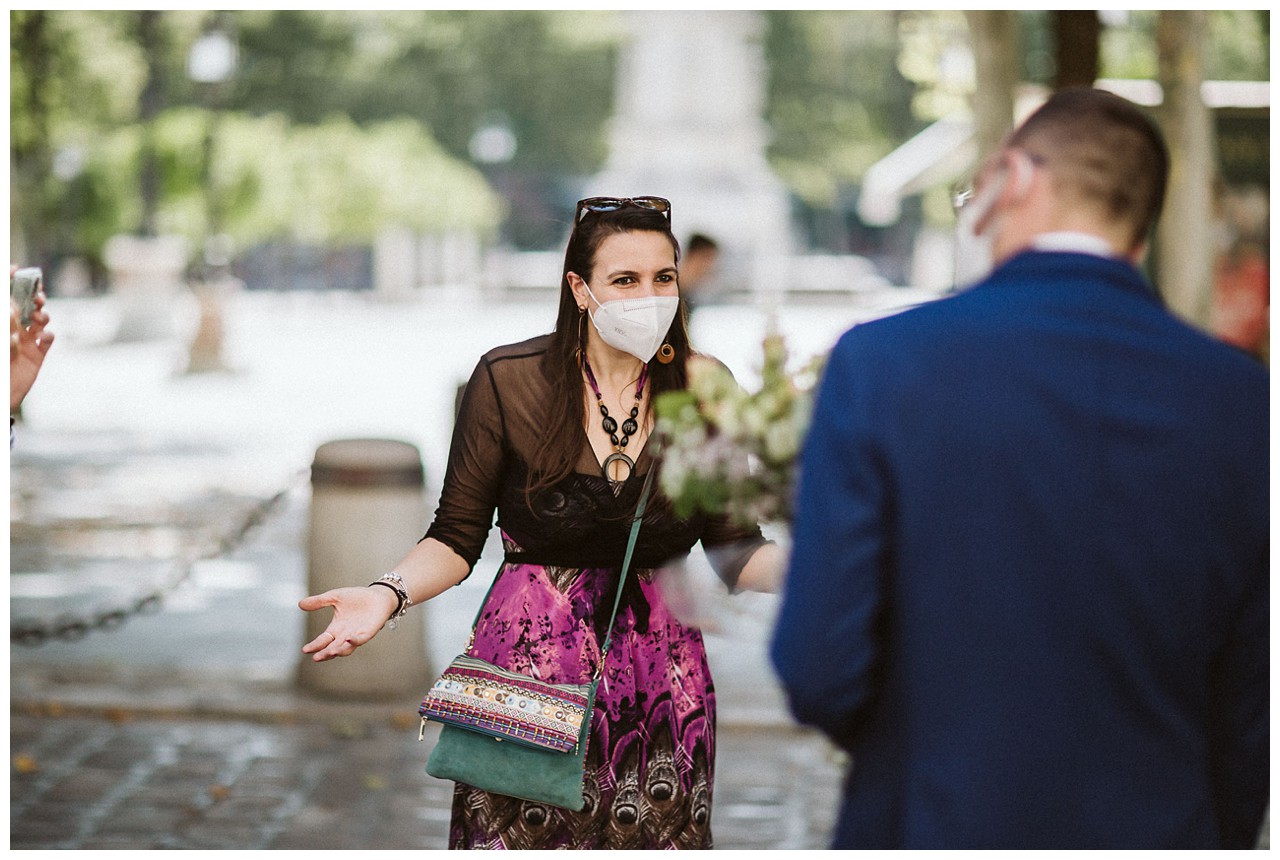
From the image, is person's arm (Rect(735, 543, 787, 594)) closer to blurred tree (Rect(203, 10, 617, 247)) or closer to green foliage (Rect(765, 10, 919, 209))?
blurred tree (Rect(203, 10, 617, 247))

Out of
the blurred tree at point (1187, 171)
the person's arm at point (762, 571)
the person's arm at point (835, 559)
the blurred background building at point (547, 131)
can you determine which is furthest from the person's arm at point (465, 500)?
the blurred tree at point (1187, 171)

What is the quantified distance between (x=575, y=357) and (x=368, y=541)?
432 centimetres

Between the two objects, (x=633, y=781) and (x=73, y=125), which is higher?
(x=73, y=125)

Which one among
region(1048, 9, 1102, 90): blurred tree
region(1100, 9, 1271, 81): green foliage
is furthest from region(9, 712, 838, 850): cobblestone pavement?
region(1100, 9, 1271, 81): green foliage

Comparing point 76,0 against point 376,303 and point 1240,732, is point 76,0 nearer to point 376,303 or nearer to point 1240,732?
point 1240,732

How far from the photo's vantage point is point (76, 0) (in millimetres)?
3520

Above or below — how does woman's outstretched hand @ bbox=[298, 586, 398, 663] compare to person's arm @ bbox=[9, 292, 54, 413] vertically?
below

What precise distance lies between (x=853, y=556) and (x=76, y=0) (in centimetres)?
236

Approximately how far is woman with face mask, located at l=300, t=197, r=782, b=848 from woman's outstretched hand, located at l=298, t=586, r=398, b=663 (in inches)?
3.6

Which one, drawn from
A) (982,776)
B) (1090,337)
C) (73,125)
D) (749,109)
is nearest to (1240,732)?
(982,776)

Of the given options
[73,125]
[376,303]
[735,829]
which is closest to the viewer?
[735,829]

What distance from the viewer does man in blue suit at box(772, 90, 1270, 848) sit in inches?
82.4

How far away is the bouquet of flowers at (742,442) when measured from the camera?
2625 mm

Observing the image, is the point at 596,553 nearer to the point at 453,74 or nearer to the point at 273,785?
the point at 273,785
